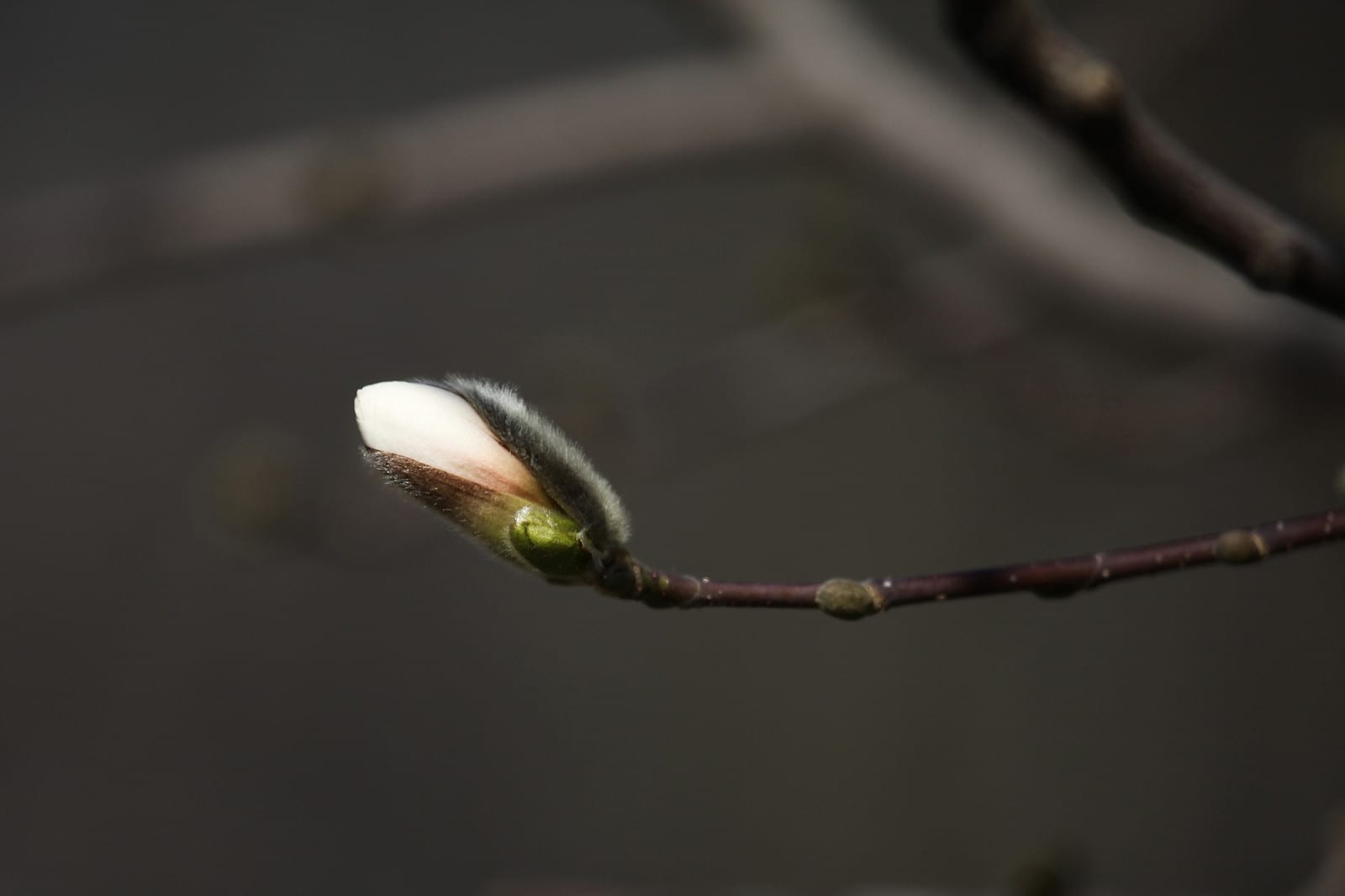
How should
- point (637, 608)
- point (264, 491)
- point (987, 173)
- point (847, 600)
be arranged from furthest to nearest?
point (637, 608) → point (264, 491) → point (987, 173) → point (847, 600)

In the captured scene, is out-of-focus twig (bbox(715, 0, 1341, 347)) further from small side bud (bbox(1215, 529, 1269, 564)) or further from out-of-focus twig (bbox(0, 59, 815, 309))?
small side bud (bbox(1215, 529, 1269, 564))

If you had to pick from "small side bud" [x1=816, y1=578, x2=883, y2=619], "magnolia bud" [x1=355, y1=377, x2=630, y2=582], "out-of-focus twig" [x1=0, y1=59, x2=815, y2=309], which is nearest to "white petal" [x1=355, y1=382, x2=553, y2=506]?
"magnolia bud" [x1=355, y1=377, x2=630, y2=582]

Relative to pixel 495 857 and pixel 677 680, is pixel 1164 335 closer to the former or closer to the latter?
pixel 677 680

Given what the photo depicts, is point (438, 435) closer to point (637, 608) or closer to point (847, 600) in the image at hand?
point (847, 600)

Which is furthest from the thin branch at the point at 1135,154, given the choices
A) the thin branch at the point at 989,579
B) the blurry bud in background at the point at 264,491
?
the blurry bud in background at the point at 264,491

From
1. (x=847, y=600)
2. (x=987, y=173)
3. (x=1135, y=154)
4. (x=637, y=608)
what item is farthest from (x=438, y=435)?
(x=637, y=608)
